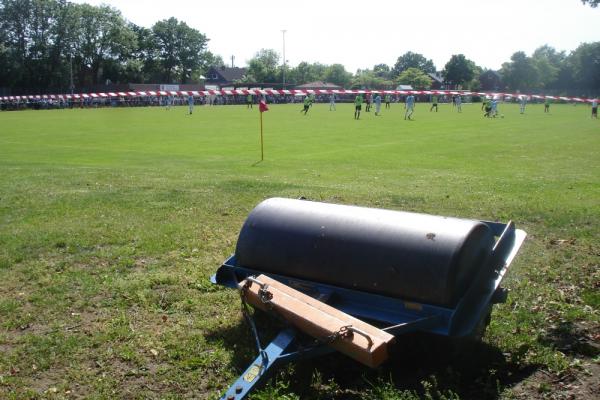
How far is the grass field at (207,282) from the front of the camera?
13.9 feet

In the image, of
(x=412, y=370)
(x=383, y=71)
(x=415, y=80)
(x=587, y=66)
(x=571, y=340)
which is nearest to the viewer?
(x=412, y=370)

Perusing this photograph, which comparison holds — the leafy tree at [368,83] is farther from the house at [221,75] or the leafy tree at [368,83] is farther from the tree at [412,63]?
the tree at [412,63]

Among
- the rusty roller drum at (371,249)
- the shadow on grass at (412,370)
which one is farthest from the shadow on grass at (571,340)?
the rusty roller drum at (371,249)

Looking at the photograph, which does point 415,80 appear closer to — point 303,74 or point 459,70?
point 459,70

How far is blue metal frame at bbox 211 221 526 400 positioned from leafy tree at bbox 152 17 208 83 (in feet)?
418

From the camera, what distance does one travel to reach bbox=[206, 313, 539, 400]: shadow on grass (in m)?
4.07

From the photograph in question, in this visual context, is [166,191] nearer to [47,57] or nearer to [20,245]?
[20,245]

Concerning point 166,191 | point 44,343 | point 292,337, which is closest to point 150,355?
point 44,343

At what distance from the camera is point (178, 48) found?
419 ft

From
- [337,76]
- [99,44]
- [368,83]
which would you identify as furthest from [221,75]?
[99,44]

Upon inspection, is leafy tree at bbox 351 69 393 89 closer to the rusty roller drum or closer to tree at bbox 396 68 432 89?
tree at bbox 396 68 432 89

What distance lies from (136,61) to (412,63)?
330 ft

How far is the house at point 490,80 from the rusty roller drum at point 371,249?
144 m

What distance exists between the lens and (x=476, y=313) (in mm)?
4309
